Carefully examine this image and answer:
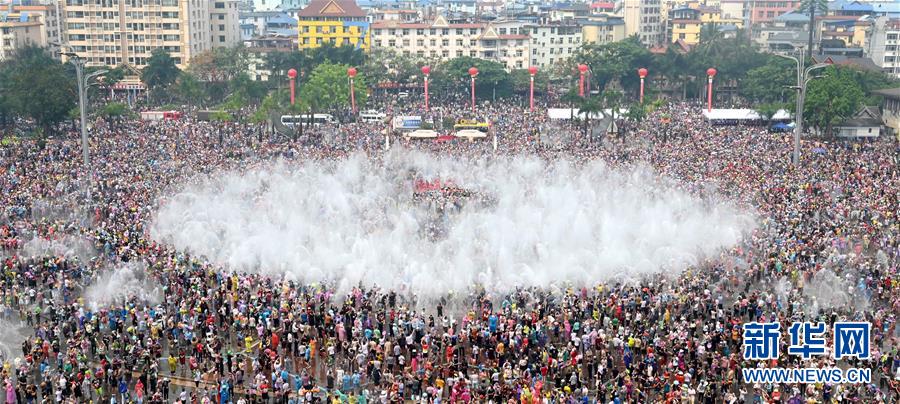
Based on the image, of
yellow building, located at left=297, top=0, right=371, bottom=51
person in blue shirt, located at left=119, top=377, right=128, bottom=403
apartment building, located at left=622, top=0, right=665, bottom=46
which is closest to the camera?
person in blue shirt, located at left=119, top=377, right=128, bottom=403

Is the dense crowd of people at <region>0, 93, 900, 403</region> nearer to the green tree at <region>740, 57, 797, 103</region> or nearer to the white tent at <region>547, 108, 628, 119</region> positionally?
the white tent at <region>547, 108, 628, 119</region>

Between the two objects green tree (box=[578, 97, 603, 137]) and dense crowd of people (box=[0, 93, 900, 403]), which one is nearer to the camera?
dense crowd of people (box=[0, 93, 900, 403])

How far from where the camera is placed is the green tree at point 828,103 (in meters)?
73.7

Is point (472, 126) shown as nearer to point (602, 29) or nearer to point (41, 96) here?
point (41, 96)

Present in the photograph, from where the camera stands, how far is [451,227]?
49.2 meters

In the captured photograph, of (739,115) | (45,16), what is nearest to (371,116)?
(739,115)

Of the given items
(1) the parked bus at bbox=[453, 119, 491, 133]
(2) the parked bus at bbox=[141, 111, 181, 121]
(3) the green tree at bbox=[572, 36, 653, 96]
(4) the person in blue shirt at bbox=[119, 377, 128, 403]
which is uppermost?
(3) the green tree at bbox=[572, 36, 653, 96]

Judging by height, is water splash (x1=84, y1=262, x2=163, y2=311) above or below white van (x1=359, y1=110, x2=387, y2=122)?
below

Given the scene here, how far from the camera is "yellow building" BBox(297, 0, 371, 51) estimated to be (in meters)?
129

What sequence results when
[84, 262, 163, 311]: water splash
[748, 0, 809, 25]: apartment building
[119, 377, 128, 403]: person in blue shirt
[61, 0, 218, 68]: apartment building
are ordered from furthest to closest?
[748, 0, 809, 25]: apartment building < [61, 0, 218, 68]: apartment building < [84, 262, 163, 311]: water splash < [119, 377, 128, 403]: person in blue shirt

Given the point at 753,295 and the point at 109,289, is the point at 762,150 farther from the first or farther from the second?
the point at 109,289

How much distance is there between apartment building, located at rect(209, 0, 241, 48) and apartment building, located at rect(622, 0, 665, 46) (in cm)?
5888

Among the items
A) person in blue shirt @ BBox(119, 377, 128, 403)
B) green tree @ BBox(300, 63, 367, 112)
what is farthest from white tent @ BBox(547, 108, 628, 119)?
person in blue shirt @ BBox(119, 377, 128, 403)

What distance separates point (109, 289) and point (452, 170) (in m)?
28.7
